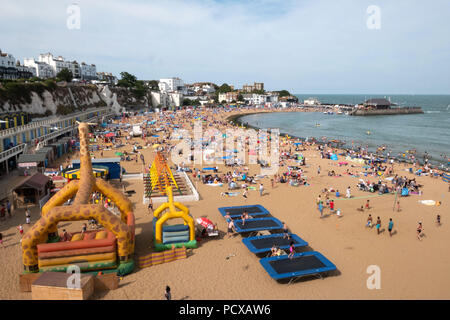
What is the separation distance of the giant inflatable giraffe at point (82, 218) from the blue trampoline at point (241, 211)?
18.2 ft

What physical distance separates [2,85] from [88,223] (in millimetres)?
33626

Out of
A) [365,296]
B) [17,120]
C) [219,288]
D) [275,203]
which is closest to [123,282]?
[219,288]

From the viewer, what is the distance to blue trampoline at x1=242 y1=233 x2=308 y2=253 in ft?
39.6

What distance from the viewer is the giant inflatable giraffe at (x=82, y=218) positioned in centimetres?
995

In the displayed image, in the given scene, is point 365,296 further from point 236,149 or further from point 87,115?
point 87,115

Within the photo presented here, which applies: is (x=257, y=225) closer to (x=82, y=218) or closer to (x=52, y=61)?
(x=82, y=218)

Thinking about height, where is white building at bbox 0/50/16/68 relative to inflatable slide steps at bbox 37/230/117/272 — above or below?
above

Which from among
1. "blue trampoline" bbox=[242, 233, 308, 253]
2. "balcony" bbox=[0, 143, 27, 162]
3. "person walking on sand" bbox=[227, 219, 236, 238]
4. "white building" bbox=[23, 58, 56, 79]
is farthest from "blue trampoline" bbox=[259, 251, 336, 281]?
"white building" bbox=[23, 58, 56, 79]

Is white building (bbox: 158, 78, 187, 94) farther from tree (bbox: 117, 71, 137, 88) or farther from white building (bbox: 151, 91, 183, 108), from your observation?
tree (bbox: 117, 71, 137, 88)

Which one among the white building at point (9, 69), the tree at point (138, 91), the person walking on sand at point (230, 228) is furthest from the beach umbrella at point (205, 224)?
the tree at point (138, 91)

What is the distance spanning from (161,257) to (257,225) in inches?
191

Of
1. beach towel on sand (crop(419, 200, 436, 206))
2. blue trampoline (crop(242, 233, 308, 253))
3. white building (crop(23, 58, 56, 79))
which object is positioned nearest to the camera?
blue trampoline (crop(242, 233, 308, 253))

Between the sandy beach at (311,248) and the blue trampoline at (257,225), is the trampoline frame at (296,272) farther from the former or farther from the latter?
the blue trampoline at (257,225)

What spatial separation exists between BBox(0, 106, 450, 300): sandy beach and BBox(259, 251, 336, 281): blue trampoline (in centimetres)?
38
